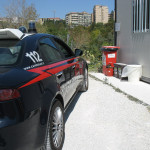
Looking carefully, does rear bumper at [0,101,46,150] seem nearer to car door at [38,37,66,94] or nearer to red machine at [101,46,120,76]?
car door at [38,37,66,94]

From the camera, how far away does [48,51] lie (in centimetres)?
271

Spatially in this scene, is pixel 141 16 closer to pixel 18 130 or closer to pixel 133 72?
pixel 133 72

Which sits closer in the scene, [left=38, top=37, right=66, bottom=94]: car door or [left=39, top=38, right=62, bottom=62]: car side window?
[left=38, top=37, right=66, bottom=94]: car door

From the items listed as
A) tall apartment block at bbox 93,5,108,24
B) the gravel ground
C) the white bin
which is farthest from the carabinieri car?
tall apartment block at bbox 93,5,108,24

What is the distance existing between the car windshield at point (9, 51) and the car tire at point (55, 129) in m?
0.71

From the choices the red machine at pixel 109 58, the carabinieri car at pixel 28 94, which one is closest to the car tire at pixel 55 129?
the carabinieri car at pixel 28 94

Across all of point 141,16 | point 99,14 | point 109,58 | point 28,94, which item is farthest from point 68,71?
point 99,14

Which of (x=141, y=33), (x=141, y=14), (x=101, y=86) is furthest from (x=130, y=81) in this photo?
(x=141, y=14)

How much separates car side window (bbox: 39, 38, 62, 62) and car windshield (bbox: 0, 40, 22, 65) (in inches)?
12.2

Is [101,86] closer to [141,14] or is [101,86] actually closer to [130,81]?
[130,81]

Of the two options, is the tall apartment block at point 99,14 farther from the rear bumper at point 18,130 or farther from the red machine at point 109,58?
the rear bumper at point 18,130

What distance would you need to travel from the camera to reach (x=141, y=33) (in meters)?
6.22

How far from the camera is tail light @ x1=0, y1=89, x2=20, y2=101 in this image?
1.57 m

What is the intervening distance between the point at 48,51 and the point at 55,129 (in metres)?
1.08
